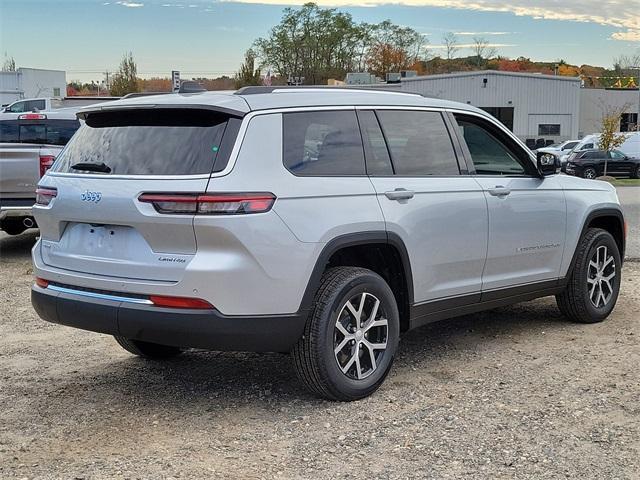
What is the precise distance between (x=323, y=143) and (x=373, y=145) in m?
0.41

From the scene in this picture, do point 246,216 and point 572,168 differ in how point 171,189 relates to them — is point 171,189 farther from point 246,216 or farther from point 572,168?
point 572,168

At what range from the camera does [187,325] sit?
4145 mm

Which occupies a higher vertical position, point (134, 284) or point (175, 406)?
point (134, 284)

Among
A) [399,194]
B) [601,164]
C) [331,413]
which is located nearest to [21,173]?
[399,194]

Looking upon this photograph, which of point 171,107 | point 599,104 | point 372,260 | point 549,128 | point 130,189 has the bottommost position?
point 372,260

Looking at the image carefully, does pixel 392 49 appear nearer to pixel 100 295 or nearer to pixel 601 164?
pixel 601 164

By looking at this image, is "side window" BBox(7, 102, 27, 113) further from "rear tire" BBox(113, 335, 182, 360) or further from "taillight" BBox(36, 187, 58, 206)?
"taillight" BBox(36, 187, 58, 206)

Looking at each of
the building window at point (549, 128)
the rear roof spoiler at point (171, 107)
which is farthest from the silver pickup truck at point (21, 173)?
the building window at point (549, 128)

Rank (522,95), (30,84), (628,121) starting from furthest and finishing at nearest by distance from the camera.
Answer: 1. (628,121)
2. (30,84)
3. (522,95)

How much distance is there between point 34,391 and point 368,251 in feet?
7.56

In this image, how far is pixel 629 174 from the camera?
3366 cm

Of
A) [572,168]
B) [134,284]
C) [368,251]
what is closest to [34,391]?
[134,284]

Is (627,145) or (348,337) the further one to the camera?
(627,145)

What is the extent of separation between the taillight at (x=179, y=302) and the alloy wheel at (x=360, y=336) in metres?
0.83
